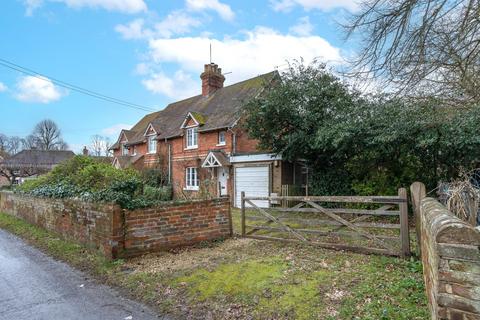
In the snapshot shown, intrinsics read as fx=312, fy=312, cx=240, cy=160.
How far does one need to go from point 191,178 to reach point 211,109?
5.56 metres

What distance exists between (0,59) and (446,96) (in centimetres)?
2163

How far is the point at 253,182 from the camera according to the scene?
57.6 feet

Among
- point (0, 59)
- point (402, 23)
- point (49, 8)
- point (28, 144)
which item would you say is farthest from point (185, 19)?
point (28, 144)

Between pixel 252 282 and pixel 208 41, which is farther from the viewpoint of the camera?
pixel 208 41

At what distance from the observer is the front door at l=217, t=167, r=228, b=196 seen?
64.3 ft

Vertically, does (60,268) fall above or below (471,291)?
below

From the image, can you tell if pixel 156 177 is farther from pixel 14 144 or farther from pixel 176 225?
pixel 14 144

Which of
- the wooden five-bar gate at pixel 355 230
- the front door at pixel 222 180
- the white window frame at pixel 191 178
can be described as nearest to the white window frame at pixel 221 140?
the front door at pixel 222 180

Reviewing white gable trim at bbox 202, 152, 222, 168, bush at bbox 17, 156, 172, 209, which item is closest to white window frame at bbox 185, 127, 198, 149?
white gable trim at bbox 202, 152, 222, 168

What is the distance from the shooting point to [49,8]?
11.6 metres

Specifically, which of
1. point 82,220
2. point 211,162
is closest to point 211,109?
point 211,162

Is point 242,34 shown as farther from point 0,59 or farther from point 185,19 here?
point 0,59

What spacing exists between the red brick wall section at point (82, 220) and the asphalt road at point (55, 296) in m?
0.82

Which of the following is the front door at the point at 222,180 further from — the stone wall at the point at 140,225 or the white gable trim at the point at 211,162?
the stone wall at the point at 140,225
